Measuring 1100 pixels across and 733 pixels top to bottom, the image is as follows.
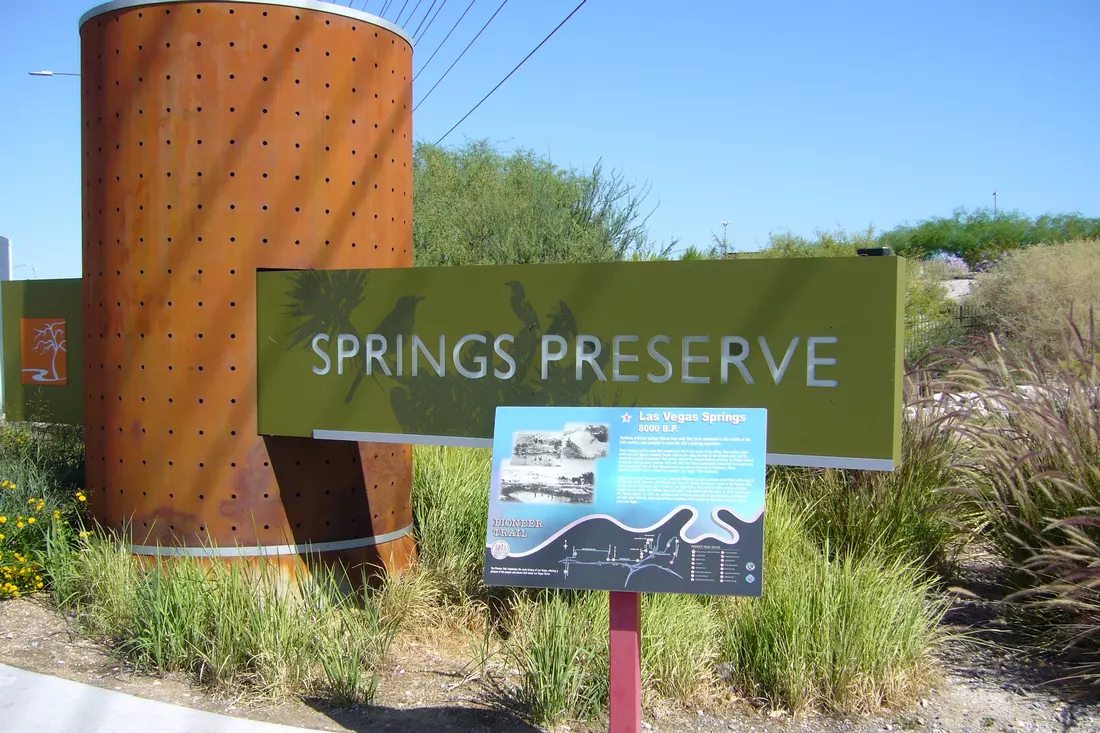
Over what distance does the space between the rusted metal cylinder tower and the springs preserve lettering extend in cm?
73

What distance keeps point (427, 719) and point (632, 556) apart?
4.58 ft

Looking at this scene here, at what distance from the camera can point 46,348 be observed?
7.83 m

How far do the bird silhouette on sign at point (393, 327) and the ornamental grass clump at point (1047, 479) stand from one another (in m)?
3.23

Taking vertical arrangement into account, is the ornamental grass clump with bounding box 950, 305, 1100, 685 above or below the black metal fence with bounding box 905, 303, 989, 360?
below

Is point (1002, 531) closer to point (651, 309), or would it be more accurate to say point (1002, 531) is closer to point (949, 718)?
point (949, 718)

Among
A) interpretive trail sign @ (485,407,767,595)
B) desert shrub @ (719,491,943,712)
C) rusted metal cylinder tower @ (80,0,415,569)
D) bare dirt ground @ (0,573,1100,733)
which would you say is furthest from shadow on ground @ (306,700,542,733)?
rusted metal cylinder tower @ (80,0,415,569)

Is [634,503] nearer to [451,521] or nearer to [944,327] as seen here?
[451,521]

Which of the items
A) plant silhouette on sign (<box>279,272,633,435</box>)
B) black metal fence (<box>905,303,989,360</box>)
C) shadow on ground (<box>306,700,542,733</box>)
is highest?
black metal fence (<box>905,303,989,360</box>)

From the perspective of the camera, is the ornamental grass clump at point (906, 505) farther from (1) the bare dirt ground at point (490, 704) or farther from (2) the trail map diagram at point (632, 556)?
(2) the trail map diagram at point (632, 556)

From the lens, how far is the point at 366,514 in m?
6.08

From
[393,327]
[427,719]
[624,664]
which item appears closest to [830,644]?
[624,664]

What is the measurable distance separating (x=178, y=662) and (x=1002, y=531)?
4596 mm

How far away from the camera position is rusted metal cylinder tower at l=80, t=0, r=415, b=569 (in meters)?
5.64

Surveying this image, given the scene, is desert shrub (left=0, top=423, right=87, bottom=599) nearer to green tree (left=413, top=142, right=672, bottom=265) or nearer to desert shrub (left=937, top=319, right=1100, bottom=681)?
desert shrub (left=937, top=319, right=1100, bottom=681)
